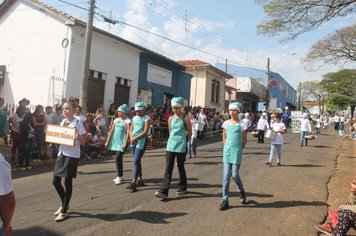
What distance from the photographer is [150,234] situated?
5543 millimetres

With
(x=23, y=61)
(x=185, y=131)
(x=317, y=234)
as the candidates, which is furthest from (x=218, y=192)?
(x=23, y=61)

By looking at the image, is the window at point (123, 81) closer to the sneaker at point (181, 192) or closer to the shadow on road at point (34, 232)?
the sneaker at point (181, 192)

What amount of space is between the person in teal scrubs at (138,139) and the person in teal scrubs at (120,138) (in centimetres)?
36

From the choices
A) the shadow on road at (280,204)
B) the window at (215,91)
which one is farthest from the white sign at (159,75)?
the shadow on road at (280,204)

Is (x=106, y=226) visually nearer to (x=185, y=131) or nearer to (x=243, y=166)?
(x=185, y=131)

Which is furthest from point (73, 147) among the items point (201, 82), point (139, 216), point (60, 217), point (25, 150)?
point (201, 82)

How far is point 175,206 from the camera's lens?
701cm

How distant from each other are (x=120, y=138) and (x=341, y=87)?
63818mm

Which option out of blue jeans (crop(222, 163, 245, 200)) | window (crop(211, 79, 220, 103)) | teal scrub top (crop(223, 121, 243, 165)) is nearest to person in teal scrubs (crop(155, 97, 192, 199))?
teal scrub top (crop(223, 121, 243, 165))

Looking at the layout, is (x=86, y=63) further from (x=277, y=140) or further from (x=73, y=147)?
(x=73, y=147)

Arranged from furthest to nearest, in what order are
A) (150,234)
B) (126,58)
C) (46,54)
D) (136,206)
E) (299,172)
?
1. (126,58)
2. (46,54)
3. (299,172)
4. (136,206)
5. (150,234)

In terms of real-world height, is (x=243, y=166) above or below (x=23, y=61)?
below

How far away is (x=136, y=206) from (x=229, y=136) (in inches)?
81.8

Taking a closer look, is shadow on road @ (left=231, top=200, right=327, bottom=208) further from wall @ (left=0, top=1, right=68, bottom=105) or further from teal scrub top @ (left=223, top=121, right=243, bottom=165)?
wall @ (left=0, top=1, right=68, bottom=105)
